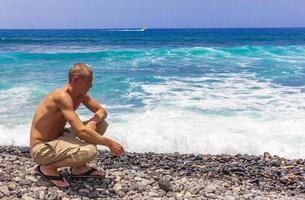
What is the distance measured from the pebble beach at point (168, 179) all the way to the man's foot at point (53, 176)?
5 cm

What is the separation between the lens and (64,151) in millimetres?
4754

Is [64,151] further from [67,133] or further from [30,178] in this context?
[30,178]

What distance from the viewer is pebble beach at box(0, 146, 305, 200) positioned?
4883 millimetres

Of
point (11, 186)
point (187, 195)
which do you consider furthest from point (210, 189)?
point (11, 186)

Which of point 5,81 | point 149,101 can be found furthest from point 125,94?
point 5,81

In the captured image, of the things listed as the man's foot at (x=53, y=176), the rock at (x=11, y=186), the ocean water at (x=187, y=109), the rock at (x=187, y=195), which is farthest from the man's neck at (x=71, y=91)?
the ocean water at (x=187, y=109)

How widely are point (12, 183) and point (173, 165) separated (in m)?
2.21

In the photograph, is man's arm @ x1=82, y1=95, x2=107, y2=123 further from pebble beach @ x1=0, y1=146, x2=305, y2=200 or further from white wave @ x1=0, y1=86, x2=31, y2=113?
white wave @ x1=0, y1=86, x2=31, y2=113

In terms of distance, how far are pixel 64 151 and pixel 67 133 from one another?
0.30 meters

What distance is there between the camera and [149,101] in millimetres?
12812

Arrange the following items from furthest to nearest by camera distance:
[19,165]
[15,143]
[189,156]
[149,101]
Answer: [149,101] < [15,143] < [189,156] < [19,165]

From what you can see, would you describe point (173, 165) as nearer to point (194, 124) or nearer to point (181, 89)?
point (194, 124)

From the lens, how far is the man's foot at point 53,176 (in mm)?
4879

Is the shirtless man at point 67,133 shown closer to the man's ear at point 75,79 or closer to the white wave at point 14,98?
the man's ear at point 75,79
